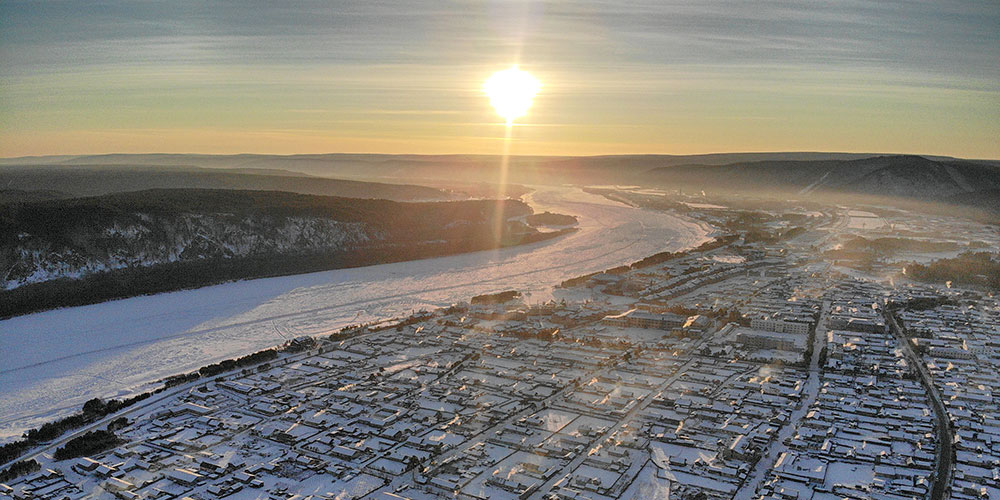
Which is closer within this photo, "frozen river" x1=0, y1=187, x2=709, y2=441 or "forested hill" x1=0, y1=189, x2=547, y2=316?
"frozen river" x1=0, y1=187, x2=709, y2=441

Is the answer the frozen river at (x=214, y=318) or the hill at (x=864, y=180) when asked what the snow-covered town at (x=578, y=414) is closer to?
the frozen river at (x=214, y=318)

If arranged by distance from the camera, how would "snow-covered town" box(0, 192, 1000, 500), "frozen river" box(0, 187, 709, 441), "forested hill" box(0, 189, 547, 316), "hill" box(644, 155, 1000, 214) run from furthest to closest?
"hill" box(644, 155, 1000, 214)
"forested hill" box(0, 189, 547, 316)
"frozen river" box(0, 187, 709, 441)
"snow-covered town" box(0, 192, 1000, 500)

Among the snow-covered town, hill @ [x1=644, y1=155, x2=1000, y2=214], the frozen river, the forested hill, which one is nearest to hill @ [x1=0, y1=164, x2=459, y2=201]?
the forested hill

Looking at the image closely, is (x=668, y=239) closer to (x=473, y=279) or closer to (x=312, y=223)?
(x=473, y=279)

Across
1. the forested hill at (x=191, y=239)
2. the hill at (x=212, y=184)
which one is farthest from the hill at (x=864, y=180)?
the forested hill at (x=191, y=239)

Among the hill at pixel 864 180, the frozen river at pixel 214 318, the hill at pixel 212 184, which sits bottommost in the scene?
the frozen river at pixel 214 318

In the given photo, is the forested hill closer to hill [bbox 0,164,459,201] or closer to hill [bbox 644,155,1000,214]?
hill [bbox 0,164,459,201]
